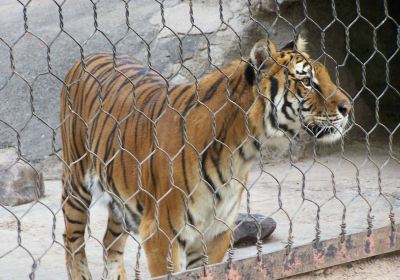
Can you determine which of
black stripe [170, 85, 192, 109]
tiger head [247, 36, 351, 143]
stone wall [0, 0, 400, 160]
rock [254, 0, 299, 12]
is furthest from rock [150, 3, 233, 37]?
tiger head [247, 36, 351, 143]

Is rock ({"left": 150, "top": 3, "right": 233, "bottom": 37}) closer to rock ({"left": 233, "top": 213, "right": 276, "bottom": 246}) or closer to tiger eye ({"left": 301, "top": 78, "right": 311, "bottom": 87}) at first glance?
rock ({"left": 233, "top": 213, "right": 276, "bottom": 246})

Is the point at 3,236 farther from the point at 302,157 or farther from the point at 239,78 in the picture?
the point at 302,157

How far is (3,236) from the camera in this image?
4.99m

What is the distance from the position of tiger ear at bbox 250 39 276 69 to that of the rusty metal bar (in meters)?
0.77

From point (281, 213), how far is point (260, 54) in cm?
233

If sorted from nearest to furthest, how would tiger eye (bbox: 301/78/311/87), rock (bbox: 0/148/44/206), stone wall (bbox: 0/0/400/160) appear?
tiger eye (bbox: 301/78/311/87)
rock (bbox: 0/148/44/206)
stone wall (bbox: 0/0/400/160)

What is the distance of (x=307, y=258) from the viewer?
3.33 m

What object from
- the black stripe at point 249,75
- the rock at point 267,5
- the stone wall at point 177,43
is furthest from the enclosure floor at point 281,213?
the rock at point 267,5

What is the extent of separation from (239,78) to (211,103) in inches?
6.3

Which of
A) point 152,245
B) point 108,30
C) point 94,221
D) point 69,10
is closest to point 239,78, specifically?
point 152,245

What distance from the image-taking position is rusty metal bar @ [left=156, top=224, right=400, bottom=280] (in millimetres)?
3115

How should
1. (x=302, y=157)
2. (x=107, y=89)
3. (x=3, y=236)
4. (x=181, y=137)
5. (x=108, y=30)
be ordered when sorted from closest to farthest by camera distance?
(x=181, y=137)
(x=107, y=89)
(x=3, y=236)
(x=302, y=157)
(x=108, y=30)

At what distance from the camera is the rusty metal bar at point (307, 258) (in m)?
3.12

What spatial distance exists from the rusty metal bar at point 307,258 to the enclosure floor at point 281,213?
43 cm
